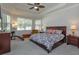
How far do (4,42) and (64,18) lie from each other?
2.31m

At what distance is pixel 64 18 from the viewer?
15.1ft

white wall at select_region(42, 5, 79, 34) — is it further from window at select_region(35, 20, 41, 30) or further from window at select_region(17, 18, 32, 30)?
window at select_region(17, 18, 32, 30)

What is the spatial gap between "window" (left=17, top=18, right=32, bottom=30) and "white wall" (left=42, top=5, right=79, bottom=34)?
21.2 inches

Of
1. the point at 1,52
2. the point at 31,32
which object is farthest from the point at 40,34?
the point at 1,52

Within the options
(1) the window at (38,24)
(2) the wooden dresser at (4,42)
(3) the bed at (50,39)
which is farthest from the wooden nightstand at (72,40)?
(2) the wooden dresser at (4,42)

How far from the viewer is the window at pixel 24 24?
3827 millimetres

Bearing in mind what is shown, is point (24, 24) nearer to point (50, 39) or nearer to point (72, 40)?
point (50, 39)

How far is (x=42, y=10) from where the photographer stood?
4.16m

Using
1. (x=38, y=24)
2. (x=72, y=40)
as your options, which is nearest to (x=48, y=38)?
(x=38, y=24)

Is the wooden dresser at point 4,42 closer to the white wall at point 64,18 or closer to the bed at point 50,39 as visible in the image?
the bed at point 50,39

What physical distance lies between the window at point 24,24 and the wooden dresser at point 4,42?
496mm

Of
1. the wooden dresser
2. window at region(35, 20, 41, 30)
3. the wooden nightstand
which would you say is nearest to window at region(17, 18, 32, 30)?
window at region(35, 20, 41, 30)
